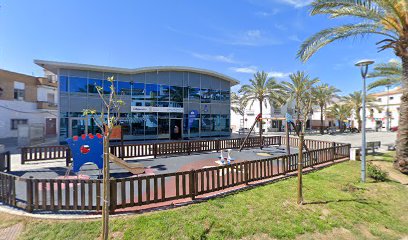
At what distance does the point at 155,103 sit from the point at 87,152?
14552mm

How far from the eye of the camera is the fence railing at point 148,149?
10246 millimetres

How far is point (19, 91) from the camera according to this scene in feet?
82.6

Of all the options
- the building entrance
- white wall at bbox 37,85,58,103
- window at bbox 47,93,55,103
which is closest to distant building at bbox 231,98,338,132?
the building entrance

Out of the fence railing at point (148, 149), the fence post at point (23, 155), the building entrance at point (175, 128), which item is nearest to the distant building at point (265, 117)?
the building entrance at point (175, 128)

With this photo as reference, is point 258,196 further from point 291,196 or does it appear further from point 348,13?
point 348,13

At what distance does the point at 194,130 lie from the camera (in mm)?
24125

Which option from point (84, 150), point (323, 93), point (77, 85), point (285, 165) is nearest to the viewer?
point (84, 150)

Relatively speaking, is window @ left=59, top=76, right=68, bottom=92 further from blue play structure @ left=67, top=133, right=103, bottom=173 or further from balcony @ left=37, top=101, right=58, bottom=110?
balcony @ left=37, top=101, right=58, bottom=110

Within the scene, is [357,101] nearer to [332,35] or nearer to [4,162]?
[332,35]

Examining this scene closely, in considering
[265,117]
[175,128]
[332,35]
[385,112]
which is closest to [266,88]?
[265,117]

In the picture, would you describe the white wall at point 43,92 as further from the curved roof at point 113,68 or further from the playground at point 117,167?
the playground at point 117,167

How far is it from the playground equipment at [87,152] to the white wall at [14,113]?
2424cm

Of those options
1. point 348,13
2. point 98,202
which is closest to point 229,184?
point 98,202

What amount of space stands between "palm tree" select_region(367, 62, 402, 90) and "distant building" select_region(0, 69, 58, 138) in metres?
29.9
